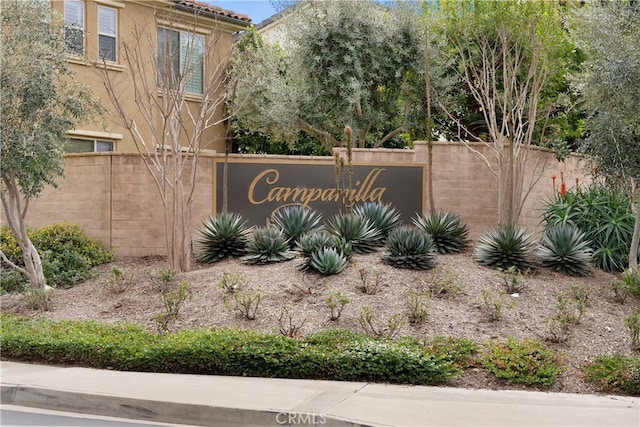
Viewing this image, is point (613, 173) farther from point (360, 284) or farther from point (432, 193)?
point (360, 284)

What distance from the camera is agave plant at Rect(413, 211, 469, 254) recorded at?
13766 mm

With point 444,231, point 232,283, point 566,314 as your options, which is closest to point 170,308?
point 232,283

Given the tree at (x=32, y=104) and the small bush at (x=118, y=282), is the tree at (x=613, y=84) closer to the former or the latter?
the small bush at (x=118, y=282)

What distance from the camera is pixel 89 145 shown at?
21.0 m

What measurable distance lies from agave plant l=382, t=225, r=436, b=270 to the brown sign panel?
3.22 meters

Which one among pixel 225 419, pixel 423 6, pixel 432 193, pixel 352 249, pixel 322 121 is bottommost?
pixel 225 419

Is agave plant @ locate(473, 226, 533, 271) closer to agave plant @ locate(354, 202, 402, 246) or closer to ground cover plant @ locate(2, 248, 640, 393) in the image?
ground cover plant @ locate(2, 248, 640, 393)

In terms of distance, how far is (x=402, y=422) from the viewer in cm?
663

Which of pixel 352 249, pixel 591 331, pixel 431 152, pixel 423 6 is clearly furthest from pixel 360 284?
pixel 423 6

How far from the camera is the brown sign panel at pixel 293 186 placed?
16.0 metres

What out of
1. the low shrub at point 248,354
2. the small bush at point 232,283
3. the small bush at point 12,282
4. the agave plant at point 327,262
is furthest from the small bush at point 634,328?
the small bush at point 12,282

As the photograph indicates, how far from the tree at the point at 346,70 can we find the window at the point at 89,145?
4753 millimetres

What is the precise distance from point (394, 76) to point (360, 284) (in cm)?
930

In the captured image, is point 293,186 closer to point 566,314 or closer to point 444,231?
point 444,231
